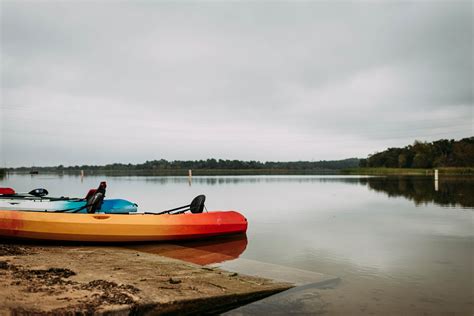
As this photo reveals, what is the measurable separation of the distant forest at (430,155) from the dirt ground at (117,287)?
78503 millimetres

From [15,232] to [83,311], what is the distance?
6258 mm

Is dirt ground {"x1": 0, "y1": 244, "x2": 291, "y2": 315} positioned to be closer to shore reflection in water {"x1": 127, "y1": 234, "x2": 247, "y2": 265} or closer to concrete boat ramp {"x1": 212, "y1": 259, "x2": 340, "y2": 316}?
concrete boat ramp {"x1": 212, "y1": 259, "x2": 340, "y2": 316}

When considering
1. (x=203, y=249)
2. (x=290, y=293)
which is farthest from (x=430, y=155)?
(x=290, y=293)

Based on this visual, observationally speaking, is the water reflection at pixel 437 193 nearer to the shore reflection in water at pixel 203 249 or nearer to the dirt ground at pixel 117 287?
the shore reflection in water at pixel 203 249

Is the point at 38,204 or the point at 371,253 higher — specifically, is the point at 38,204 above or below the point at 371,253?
above

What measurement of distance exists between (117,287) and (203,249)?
4.39 meters

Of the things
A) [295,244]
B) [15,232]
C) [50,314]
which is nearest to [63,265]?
[50,314]

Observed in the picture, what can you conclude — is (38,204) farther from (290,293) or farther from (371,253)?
(371,253)

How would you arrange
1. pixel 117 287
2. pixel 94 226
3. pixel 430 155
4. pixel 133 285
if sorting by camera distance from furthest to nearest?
pixel 430 155, pixel 94 226, pixel 133 285, pixel 117 287

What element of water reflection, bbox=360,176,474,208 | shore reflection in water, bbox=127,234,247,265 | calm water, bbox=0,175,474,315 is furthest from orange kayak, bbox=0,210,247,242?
water reflection, bbox=360,176,474,208

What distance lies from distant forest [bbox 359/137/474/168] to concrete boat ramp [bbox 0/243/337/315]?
78121mm

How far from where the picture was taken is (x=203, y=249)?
907 centimetres

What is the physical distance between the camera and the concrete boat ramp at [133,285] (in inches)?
164

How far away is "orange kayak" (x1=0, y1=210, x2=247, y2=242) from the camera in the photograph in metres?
8.81
